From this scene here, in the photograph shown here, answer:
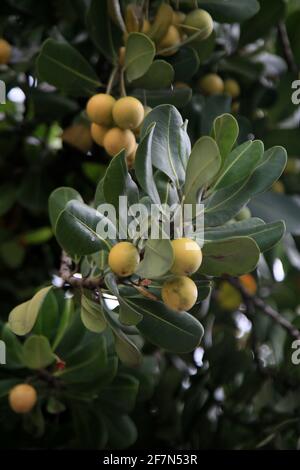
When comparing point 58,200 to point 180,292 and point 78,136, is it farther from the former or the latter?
point 78,136

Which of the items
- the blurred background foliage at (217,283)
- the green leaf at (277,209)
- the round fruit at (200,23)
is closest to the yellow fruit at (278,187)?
the blurred background foliage at (217,283)

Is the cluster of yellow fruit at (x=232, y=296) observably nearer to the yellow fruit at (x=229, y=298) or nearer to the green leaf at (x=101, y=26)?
the yellow fruit at (x=229, y=298)

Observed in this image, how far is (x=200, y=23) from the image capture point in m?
1.17

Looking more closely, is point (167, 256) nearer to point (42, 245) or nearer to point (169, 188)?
point (169, 188)

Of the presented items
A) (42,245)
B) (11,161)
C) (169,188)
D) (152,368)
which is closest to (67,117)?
(11,161)

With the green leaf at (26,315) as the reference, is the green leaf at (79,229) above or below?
above

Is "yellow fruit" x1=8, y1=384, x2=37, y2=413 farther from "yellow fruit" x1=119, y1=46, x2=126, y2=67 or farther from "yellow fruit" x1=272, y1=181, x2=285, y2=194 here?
"yellow fruit" x1=272, y1=181, x2=285, y2=194

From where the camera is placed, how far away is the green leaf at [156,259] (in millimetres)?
805

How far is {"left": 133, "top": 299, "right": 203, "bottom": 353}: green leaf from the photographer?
94 cm

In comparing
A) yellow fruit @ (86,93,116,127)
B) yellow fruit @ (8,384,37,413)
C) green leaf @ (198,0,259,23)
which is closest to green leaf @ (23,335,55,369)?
yellow fruit @ (8,384,37,413)

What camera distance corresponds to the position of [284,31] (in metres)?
1.53

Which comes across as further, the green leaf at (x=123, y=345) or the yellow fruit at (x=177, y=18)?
the yellow fruit at (x=177, y=18)

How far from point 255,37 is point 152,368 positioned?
0.62 metres

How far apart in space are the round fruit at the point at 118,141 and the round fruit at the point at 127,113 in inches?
0.4
